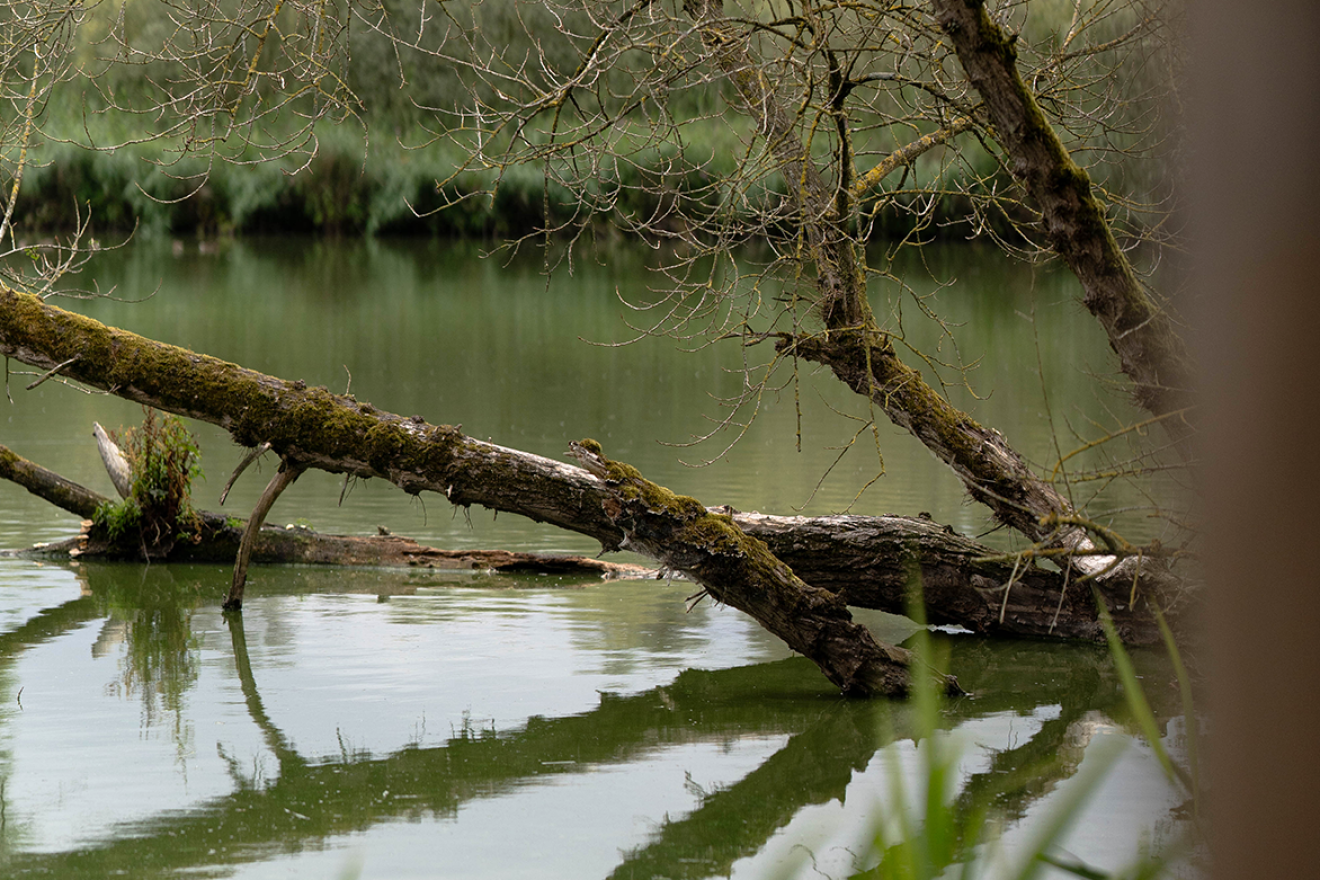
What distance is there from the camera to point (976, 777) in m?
5.32

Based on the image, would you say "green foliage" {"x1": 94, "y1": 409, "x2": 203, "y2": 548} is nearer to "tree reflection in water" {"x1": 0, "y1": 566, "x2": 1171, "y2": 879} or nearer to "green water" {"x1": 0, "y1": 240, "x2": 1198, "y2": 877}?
"green water" {"x1": 0, "y1": 240, "x2": 1198, "y2": 877}

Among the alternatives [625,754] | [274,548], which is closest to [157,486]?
[274,548]

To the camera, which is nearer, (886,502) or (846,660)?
(846,660)

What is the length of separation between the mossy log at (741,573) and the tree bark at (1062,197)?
5.87 feet

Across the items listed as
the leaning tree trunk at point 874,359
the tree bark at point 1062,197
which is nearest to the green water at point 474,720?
the tree bark at point 1062,197

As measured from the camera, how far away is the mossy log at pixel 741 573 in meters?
6.02

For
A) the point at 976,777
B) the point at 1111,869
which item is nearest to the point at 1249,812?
the point at 1111,869

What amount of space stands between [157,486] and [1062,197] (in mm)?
6001

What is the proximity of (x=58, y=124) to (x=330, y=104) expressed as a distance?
31.3 m

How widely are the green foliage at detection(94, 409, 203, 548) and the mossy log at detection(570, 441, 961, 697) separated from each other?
3.47 meters

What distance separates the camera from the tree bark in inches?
172

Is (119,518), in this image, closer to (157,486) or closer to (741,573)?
(157,486)

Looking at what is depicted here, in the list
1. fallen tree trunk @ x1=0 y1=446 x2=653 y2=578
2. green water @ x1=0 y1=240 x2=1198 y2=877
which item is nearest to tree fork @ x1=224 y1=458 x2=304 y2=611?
green water @ x1=0 y1=240 x2=1198 y2=877

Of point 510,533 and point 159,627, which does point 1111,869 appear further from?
point 510,533
